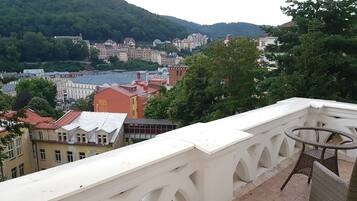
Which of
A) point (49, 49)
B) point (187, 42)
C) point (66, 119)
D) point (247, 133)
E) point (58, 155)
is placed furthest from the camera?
point (187, 42)

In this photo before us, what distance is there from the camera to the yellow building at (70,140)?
25.9 meters

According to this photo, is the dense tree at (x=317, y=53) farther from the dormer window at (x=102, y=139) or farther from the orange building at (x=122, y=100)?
the orange building at (x=122, y=100)

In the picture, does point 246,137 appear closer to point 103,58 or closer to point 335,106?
point 335,106

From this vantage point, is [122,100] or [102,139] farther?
[122,100]

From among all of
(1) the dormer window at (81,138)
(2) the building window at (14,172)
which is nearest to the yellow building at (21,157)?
(2) the building window at (14,172)

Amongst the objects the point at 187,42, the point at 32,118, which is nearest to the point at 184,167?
the point at 32,118

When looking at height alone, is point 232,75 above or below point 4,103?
below

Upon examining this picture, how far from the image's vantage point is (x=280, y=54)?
8.00 metres

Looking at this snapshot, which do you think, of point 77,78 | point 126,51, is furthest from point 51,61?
point 126,51

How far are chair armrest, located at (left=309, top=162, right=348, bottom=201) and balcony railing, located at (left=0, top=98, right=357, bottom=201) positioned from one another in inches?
19.1

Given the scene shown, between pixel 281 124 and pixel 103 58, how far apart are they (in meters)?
100

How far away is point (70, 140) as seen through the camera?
25.7 m

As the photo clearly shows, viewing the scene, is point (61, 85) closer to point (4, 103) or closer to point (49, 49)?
point (49, 49)

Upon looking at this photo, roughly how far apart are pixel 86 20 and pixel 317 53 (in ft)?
294
